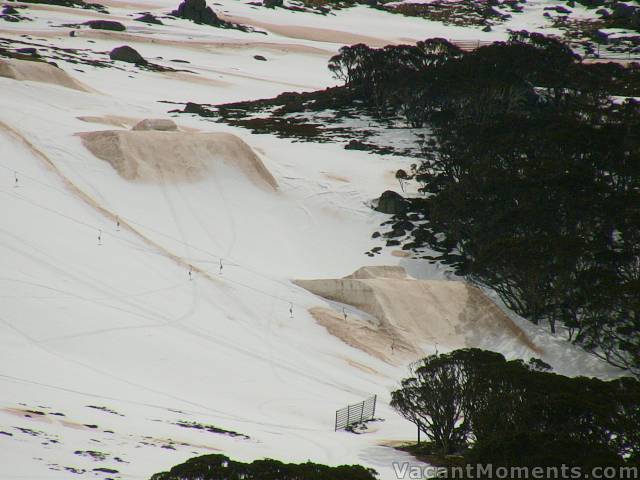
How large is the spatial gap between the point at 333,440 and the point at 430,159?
42.7m

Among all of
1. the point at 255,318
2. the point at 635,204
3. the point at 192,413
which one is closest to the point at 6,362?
the point at 192,413

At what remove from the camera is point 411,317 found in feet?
138

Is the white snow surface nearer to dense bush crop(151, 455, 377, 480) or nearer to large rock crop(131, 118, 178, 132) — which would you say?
Answer: dense bush crop(151, 455, 377, 480)

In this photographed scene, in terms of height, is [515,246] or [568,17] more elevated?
[568,17]

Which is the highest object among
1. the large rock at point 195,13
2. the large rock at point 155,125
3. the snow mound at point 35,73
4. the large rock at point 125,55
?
the large rock at point 195,13

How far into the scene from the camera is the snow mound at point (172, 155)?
5509cm

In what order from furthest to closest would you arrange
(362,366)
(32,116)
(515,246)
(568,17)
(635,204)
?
(568,17) → (32,116) → (635,204) → (515,246) → (362,366)

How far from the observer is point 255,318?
128 ft

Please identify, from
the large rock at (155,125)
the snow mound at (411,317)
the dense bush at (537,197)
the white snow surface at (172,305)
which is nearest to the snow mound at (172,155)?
the white snow surface at (172,305)

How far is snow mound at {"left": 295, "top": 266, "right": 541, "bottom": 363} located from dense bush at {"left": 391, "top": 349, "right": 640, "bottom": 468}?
11177 mm

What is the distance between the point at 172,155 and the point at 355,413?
109 feet

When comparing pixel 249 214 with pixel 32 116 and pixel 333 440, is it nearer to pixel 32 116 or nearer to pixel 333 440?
pixel 32 116

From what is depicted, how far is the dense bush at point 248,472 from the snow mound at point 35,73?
213 ft

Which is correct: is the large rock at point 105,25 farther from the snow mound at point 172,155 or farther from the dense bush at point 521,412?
the dense bush at point 521,412
